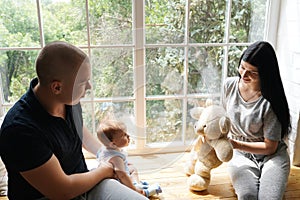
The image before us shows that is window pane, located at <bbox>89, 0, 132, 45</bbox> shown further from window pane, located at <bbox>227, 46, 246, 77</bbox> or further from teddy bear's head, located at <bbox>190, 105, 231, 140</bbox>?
window pane, located at <bbox>227, 46, 246, 77</bbox>

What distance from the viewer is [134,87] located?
1118 millimetres

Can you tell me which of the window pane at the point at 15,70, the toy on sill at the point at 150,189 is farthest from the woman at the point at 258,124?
the window pane at the point at 15,70

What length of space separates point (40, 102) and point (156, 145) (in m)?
0.44

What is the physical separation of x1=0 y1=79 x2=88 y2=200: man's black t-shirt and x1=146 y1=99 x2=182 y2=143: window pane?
0.27 meters

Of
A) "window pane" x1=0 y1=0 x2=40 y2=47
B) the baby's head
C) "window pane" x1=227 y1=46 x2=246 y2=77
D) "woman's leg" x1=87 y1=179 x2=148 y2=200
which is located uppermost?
"window pane" x1=0 y1=0 x2=40 y2=47

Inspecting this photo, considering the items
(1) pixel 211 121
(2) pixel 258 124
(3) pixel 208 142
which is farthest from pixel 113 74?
(2) pixel 258 124

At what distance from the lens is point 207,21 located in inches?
68.1

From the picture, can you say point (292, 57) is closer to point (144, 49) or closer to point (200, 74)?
point (200, 74)

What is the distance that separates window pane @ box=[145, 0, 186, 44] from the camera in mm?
1235

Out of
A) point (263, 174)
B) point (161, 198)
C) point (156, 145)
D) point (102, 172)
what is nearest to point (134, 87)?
point (156, 145)

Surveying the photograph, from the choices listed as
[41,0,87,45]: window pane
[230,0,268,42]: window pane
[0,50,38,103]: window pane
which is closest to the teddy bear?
[230,0,268,42]: window pane

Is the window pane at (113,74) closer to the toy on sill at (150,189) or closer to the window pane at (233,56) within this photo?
the toy on sill at (150,189)

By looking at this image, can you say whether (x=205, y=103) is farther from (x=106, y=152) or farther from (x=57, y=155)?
(x=57, y=155)

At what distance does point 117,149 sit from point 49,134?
0.78 feet
